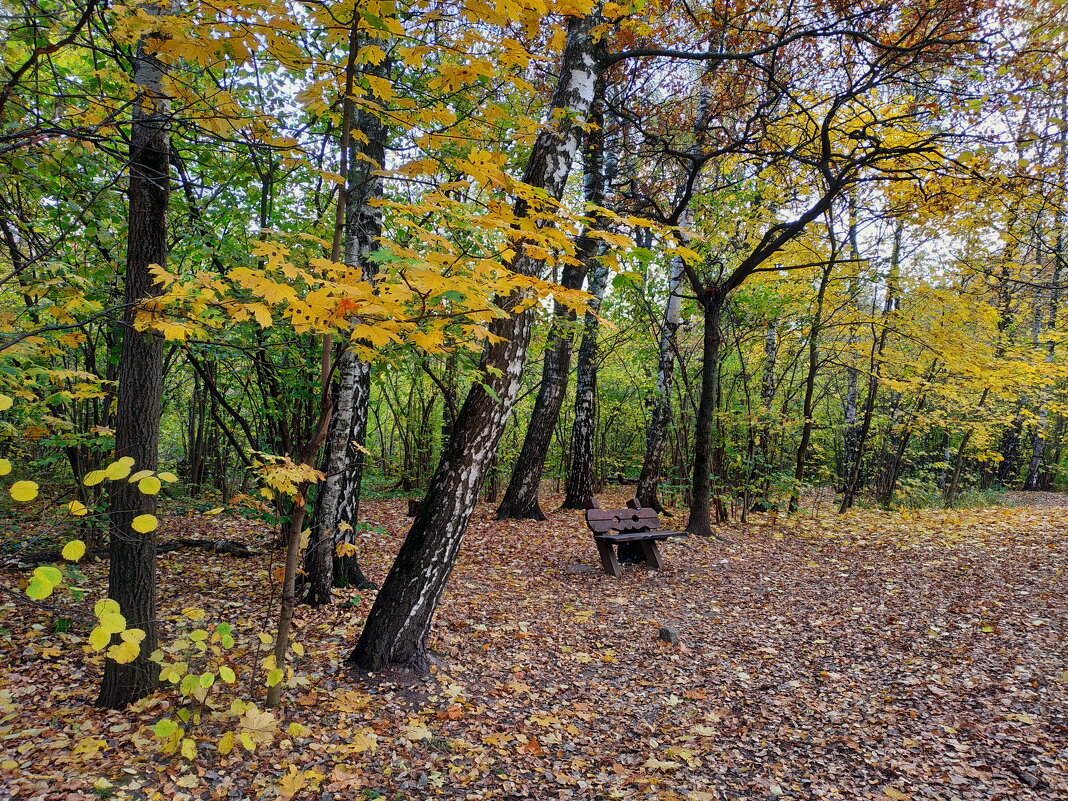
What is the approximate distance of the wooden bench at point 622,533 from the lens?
607 cm

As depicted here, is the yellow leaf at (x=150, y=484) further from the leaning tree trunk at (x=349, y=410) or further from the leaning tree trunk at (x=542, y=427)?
the leaning tree trunk at (x=542, y=427)

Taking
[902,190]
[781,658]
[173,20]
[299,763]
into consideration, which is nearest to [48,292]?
[173,20]

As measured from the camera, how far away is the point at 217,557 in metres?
5.77

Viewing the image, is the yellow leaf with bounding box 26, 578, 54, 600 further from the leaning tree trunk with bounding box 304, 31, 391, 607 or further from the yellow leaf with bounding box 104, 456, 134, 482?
the leaning tree trunk with bounding box 304, 31, 391, 607

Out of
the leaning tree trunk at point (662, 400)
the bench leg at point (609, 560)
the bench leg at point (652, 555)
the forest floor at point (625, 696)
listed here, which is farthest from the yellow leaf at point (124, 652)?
the leaning tree trunk at point (662, 400)

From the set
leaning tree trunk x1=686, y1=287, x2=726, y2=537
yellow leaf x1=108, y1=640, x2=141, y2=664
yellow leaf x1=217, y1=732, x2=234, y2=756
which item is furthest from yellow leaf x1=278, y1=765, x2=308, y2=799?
A: leaning tree trunk x1=686, y1=287, x2=726, y2=537

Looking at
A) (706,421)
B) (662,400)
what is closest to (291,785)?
(706,421)

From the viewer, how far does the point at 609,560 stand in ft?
20.0

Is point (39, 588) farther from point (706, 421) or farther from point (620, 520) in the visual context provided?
point (706, 421)

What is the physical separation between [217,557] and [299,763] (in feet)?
12.2

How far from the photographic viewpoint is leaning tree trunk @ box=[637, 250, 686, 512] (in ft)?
29.7

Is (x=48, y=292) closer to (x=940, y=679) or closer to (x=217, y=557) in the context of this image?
(x=217, y=557)

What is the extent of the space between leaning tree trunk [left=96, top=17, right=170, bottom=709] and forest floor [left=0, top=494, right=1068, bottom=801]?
1.73 ft

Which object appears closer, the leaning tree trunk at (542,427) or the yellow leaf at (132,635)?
the yellow leaf at (132,635)
